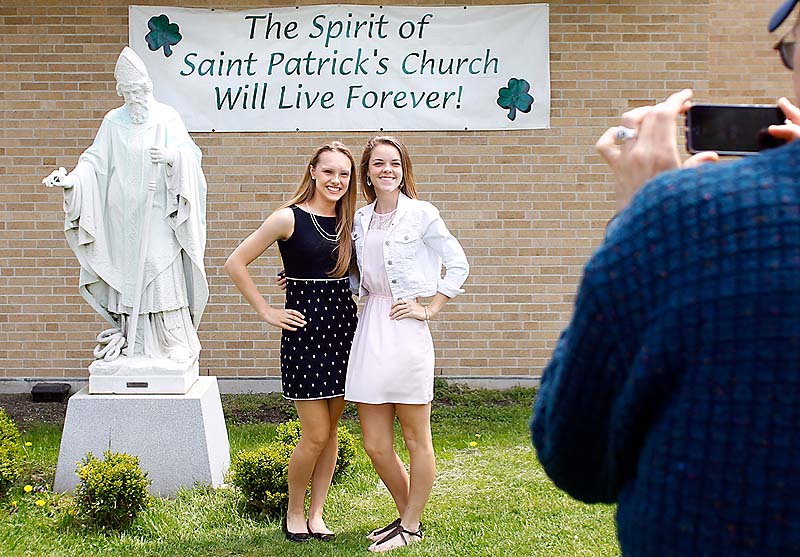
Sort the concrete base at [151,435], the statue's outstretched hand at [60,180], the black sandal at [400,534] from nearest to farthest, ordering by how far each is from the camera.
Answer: the black sandal at [400,534], the statue's outstretched hand at [60,180], the concrete base at [151,435]

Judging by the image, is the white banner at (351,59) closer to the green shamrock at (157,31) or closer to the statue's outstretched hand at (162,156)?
the green shamrock at (157,31)

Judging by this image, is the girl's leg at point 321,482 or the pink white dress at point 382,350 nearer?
the pink white dress at point 382,350

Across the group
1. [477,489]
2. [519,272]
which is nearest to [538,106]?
[519,272]

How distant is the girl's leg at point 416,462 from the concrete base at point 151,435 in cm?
138

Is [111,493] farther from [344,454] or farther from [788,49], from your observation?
[788,49]

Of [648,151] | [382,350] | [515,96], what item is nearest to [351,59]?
[515,96]

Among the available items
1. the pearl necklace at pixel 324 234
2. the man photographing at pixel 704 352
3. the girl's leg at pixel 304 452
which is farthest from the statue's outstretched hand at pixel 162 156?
the man photographing at pixel 704 352

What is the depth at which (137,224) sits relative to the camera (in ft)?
19.0

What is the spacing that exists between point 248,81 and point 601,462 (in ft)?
25.1

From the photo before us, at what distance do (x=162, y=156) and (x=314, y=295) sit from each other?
1404mm

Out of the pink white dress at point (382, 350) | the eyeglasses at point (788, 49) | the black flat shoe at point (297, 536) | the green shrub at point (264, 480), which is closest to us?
the eyeglasses at point (788, 49)

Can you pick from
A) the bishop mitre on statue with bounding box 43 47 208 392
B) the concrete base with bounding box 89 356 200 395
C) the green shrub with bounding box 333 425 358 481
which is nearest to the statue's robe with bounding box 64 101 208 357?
the bishop mitre on statue with bounding box 43 47 208 392

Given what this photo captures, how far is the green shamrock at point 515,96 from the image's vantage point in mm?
8633

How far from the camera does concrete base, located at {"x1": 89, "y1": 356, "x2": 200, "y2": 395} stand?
5.70 metres
